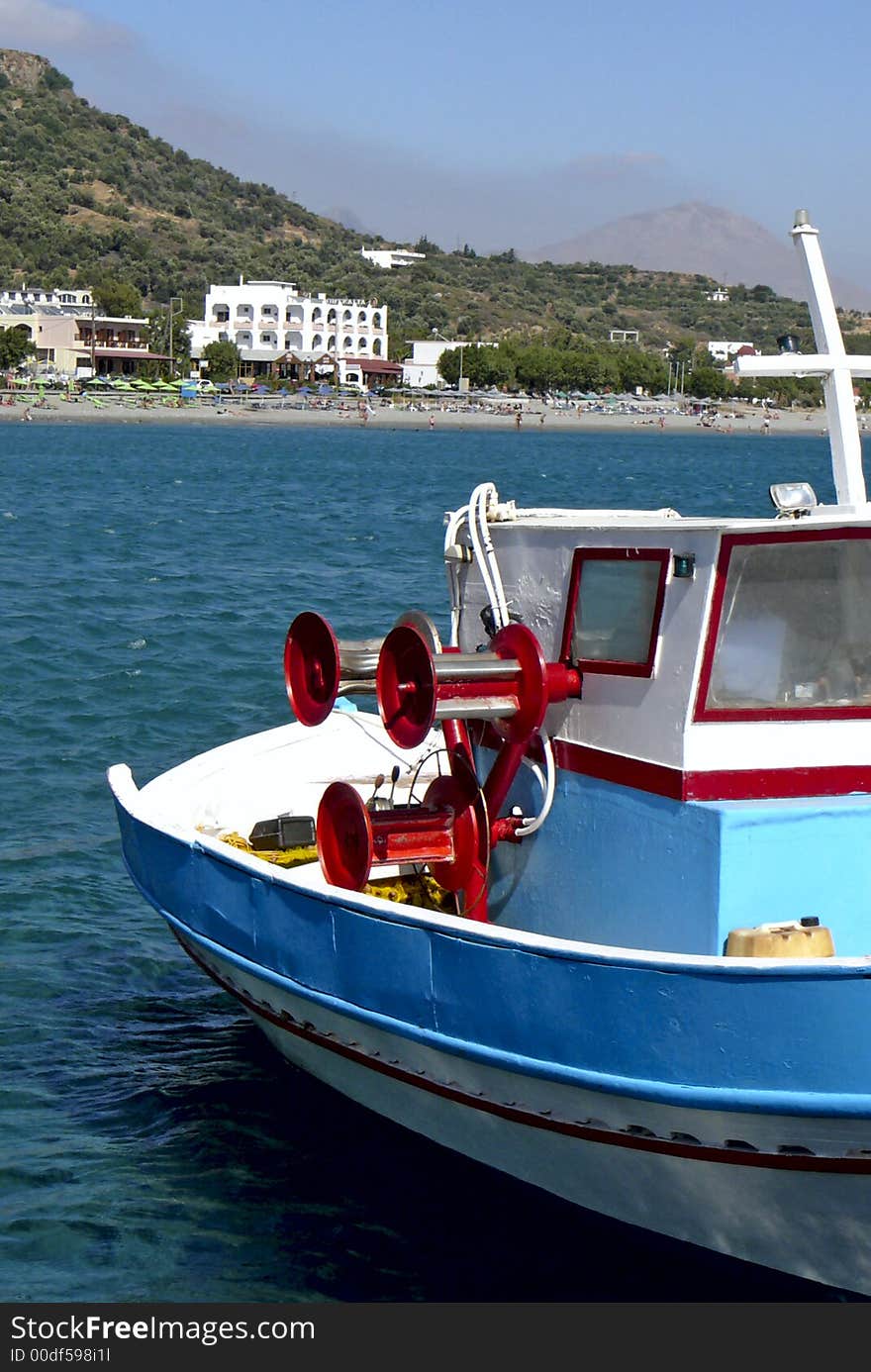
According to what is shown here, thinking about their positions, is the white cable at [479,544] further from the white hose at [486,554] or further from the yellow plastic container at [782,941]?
the yellow plastic container at [782,941]

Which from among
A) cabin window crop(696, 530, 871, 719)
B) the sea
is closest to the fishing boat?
cabin window crop(696, 530, 871, 719)

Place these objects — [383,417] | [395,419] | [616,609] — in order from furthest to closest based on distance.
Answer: [395,419], [383,417], [616,609]

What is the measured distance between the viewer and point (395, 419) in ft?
513

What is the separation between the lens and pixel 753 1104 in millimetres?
7629

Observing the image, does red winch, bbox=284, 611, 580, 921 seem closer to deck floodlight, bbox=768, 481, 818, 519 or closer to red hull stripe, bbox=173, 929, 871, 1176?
red hull stripe, bbox=173, 929, 871, 1176

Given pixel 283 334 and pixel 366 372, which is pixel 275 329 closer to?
pixel 283 334

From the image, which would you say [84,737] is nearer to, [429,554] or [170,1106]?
[170,1106]

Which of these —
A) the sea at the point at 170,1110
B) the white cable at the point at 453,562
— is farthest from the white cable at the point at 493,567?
the sea at the point at 170,1110

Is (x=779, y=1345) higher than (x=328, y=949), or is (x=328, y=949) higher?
(x=328, y=949)

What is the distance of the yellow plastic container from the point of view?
26.3ft

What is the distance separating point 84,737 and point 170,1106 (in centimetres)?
940

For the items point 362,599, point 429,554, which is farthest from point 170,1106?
point 429,554

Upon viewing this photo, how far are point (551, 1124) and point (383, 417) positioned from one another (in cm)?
14874

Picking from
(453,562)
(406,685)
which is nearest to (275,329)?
(453,562)
